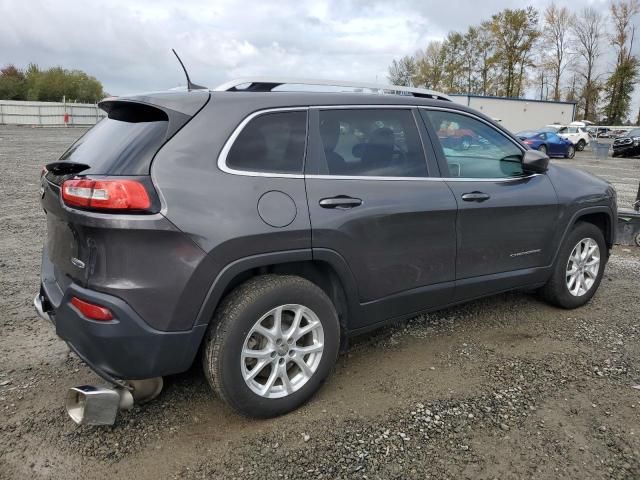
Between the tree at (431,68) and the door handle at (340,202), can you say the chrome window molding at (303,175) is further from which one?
the tree at (431,68)

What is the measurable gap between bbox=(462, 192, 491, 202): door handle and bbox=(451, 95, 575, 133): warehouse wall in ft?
116

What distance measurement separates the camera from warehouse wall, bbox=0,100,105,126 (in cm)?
4125

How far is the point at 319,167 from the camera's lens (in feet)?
9.66

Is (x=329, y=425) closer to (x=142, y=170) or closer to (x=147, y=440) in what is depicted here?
(x=147, y=440)

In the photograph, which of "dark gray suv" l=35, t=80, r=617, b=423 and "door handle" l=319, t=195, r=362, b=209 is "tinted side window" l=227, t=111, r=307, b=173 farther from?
"door handle" l=319, t=195, r=362, b=209

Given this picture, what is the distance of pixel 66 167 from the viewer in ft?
8.80

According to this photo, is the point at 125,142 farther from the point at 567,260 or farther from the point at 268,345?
the point at 567,260

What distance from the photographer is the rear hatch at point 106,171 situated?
2406 mm

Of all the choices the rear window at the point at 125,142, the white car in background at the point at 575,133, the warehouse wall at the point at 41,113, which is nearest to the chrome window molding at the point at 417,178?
the rear window at the point at 125,142

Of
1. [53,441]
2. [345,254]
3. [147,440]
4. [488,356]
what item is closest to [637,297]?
[488,356]

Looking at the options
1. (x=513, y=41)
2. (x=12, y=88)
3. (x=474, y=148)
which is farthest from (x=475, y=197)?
(x=12, y=88)

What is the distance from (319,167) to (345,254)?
51cm

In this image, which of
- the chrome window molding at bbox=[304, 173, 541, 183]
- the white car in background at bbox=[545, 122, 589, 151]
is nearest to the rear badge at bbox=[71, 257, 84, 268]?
the chrome window molding at bbox=[304, 173, 541, 183]

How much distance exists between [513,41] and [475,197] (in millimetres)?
57204
